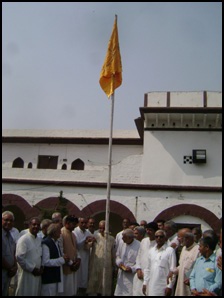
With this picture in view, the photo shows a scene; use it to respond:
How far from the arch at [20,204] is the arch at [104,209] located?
2.38 metres

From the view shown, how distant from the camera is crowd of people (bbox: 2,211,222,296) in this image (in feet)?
18.9

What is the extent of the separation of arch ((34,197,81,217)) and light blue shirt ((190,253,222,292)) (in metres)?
10.7

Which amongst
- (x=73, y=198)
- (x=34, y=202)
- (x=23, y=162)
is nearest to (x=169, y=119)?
(x=73, y=198)

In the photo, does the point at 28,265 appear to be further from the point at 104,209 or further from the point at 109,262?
Answer: the point at 104,209

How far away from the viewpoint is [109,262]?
312 inches

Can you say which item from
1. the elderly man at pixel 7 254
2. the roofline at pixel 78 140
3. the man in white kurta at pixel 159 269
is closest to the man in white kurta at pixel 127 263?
the man in white kurta at pixel 159 269

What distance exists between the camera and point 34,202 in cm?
1659

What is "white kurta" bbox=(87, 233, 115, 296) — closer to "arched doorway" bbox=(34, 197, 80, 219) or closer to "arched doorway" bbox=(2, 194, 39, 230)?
"arched doorway" bbox=(34, 197, 80, 219)

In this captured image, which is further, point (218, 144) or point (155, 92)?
point (155, 92)

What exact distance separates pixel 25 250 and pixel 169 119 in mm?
12187

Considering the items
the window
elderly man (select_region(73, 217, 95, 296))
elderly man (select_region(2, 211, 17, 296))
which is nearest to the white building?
the window

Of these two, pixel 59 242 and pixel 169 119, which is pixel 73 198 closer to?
pixel 169 119

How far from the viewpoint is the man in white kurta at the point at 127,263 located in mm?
7420

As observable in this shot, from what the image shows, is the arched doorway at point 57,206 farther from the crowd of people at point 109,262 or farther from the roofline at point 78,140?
the crowd of people at point 109,262
